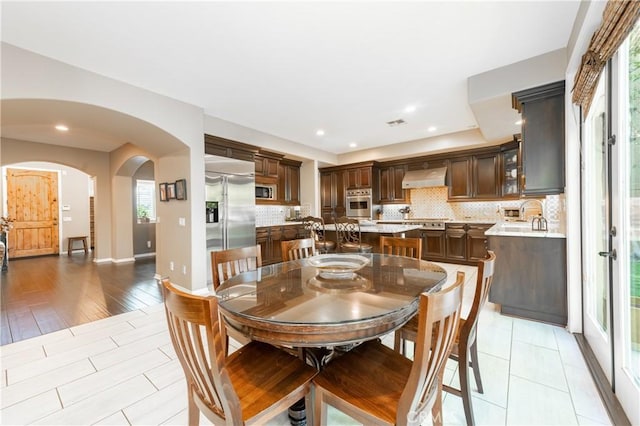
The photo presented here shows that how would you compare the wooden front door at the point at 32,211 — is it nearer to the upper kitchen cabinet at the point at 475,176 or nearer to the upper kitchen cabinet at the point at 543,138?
the upper kitchen cabinet at the point at 475,176

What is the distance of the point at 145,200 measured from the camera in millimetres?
7320

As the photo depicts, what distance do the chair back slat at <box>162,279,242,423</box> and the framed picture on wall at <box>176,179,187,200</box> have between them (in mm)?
3139

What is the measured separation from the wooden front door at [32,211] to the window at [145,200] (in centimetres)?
241

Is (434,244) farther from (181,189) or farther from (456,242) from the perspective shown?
(181,189)

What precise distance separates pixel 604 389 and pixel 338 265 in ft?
6.00

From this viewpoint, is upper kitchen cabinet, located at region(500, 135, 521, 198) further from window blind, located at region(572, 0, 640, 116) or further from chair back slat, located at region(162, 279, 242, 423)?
chair back slat, located at region(162, 279, 242, 423)

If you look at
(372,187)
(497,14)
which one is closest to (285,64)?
(497,14)

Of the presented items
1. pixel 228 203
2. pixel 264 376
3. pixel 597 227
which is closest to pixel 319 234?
pixel 228 203

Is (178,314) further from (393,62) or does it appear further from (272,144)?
(272,144)

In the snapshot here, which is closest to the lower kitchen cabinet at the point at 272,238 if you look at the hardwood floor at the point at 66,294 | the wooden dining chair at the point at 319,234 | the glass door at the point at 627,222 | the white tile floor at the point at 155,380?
the wooden dining chair at the point at 319,234

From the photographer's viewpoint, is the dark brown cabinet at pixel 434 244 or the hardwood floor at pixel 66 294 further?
the dark brown cabinet at pixel 434 244

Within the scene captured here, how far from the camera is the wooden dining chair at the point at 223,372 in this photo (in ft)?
2.75

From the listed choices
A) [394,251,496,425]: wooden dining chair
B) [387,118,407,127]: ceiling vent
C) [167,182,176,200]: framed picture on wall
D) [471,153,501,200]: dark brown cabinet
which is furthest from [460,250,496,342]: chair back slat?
[471,153,501,200]: dark brown cabinet

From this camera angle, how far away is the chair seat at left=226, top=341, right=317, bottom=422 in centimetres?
104
